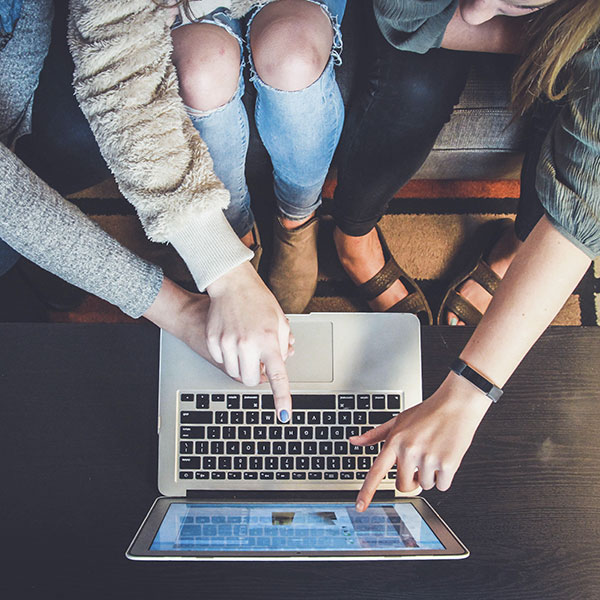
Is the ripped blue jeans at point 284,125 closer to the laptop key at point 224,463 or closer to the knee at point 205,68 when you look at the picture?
the knee at point 205,68

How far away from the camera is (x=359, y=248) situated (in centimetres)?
113

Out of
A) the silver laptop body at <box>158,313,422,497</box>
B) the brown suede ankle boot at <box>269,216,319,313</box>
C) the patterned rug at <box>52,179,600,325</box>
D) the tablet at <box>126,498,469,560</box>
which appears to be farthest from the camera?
the patterned rug at <box>52,179,600,325</box>

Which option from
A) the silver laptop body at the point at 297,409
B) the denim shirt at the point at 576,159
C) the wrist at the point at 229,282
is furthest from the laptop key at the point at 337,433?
the denim shirt at the point at 576,159

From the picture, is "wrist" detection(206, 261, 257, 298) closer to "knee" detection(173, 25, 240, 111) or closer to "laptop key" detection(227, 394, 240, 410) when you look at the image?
"laptop key" detection(227, 394, 240, 410)

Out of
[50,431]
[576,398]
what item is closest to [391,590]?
[576,398]

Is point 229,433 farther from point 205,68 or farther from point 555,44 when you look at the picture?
point 555,44

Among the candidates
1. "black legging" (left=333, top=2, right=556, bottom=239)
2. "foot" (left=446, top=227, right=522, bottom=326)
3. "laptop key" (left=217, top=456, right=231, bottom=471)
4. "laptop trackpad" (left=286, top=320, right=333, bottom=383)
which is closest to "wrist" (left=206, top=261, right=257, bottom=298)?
"laptop trackpad" (left=286, top=320, right=333, bottom=383)

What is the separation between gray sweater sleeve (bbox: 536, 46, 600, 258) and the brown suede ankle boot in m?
0.51

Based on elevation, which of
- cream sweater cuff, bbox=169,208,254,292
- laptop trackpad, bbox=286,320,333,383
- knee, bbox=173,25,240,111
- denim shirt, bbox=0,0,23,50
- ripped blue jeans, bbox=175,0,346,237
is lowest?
laptop trackpad, bbox=286,320,333,383

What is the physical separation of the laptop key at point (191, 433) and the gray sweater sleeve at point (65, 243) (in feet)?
0.55

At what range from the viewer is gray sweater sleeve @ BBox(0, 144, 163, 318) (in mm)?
630

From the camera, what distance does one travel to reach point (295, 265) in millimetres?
1110

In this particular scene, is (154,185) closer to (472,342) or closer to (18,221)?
(18,221)

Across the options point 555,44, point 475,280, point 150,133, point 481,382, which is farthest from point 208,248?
point 475,280
